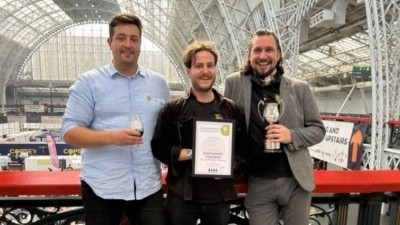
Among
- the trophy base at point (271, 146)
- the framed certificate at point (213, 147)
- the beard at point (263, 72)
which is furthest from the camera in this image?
the beard at point (263, 72)

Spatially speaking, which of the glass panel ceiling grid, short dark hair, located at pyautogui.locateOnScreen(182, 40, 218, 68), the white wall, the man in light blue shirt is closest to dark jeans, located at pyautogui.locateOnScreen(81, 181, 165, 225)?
the man in light blue shirt

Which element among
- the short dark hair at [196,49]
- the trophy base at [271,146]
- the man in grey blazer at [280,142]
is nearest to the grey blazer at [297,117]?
the man in grey blazer at [280,142]

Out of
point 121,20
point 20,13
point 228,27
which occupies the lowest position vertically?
point 121,20

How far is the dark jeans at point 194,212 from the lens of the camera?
2.06 metres

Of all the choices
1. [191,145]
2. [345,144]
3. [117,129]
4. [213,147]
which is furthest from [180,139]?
[345,144]

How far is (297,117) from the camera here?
2.26 meters

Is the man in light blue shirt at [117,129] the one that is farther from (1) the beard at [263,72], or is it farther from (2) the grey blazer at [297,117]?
(1) the beard at [263,72]

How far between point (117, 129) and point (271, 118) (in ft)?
3.05

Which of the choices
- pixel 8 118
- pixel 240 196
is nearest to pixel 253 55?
pixel 240 196

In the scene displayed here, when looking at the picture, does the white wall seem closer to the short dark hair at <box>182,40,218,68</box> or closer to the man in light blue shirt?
the short dark hair at <box>182,40,218,68</box>

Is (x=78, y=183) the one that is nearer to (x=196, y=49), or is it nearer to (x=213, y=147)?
(x=213, y=147)

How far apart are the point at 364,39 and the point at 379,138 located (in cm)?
2047

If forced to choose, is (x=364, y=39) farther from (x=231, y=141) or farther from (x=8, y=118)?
(x=8, y=118)

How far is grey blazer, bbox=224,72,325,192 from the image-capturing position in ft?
7.09
